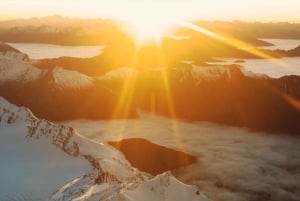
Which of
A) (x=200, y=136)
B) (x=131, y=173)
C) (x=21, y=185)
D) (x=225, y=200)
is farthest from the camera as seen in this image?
(x=200, y=136)

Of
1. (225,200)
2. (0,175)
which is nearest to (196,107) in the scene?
(225,200)

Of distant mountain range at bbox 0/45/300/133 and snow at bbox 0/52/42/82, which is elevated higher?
snow at bbox 0/52/42/82

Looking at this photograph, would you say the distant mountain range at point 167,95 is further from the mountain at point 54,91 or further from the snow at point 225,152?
the snow at point 225,152

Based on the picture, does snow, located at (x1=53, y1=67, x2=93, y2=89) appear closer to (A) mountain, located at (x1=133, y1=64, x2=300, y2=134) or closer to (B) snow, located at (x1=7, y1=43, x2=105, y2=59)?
(A) mountain, located at (x1=133, y1=64, x2=300, y2=134)

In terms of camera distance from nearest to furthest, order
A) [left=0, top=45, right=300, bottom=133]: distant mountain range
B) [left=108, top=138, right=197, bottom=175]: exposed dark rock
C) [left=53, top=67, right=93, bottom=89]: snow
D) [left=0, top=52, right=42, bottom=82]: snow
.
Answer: [left=108, top=138, right=197, bottom=175]: exposed dark rock, [left=0, top=45, right=300, bottom=133]: distant mountain range, [left=53, top=67, right=93, bottom=89]: snow, [left=0, top=52, right=42, bottom=82]: snow

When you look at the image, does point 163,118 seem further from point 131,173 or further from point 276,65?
point 276,65

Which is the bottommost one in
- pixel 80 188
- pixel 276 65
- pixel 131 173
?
pixel 276 65

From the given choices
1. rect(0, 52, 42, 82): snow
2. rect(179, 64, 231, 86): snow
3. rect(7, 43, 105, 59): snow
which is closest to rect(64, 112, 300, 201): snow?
rect(179, 64, 231, 86): snow

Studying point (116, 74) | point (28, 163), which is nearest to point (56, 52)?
point (116, 74)
